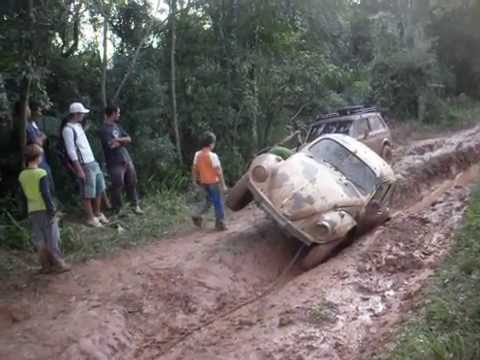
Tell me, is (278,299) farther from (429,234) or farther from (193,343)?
(429,234)

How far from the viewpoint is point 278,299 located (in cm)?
654

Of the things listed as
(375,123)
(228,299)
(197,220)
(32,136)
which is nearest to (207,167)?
(197,220)

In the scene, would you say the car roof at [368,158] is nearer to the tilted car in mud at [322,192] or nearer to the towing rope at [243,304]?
the tilted car in mud at [322,192]

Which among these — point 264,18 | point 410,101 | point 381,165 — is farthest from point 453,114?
point 381,165

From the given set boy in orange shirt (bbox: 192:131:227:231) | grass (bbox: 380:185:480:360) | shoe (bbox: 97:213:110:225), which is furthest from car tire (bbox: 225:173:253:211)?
grass (bbox: 380:185:480:360)

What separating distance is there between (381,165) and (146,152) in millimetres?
4597

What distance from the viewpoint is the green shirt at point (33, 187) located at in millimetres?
6480

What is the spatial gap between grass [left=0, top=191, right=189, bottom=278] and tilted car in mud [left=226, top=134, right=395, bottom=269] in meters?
1.21

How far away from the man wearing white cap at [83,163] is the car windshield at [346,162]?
3.29 metres

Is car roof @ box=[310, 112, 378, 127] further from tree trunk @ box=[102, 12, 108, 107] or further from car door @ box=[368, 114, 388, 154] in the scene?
tree trunk @ box=[102, 12, 108, 107]

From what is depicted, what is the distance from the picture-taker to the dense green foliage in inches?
333

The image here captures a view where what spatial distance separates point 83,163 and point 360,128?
22.3ft

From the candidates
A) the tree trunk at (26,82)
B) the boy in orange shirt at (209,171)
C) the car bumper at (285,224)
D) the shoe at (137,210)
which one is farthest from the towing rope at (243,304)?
the tree trunk at (26,82)

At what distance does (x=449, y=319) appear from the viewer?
4742mm
